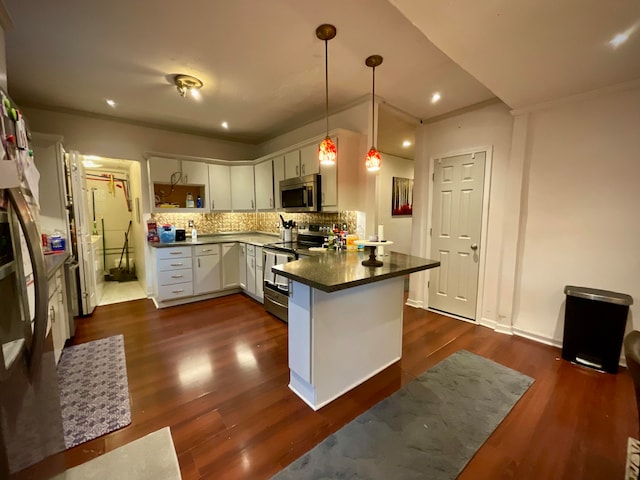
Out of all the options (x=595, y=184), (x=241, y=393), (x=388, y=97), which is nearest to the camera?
(x=241, y=393)

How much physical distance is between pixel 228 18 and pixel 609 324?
Answer: 3924 millimetres

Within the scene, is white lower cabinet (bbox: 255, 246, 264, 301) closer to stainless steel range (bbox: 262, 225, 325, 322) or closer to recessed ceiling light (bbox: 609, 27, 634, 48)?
stainless steel range (bbox: 262, 225, 325, 322)

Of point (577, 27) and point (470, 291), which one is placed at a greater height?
point (577, 27)

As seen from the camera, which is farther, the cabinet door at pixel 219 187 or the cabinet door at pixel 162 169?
→ the cabinet door at pixel 219 187

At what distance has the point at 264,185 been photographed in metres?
4.32

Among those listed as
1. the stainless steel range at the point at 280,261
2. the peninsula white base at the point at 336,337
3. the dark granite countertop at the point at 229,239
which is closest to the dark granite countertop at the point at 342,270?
the peninsula white base at the point at 336,337

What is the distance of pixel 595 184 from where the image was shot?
246 centimetres

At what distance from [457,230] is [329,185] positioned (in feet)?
5.85

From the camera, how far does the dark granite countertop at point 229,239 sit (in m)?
3.92

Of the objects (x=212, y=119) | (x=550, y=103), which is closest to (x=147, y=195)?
(x=212, y=119)

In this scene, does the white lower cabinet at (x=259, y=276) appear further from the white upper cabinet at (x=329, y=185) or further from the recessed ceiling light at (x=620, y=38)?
the recessed ceiling light at (x=620, y=38)

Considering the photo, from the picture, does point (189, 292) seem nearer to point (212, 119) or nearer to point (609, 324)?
point (212, 119)

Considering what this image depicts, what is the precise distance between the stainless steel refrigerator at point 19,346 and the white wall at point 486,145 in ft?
12.4

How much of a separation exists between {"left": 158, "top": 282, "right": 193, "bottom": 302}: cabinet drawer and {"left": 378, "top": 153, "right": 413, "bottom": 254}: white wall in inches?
138
